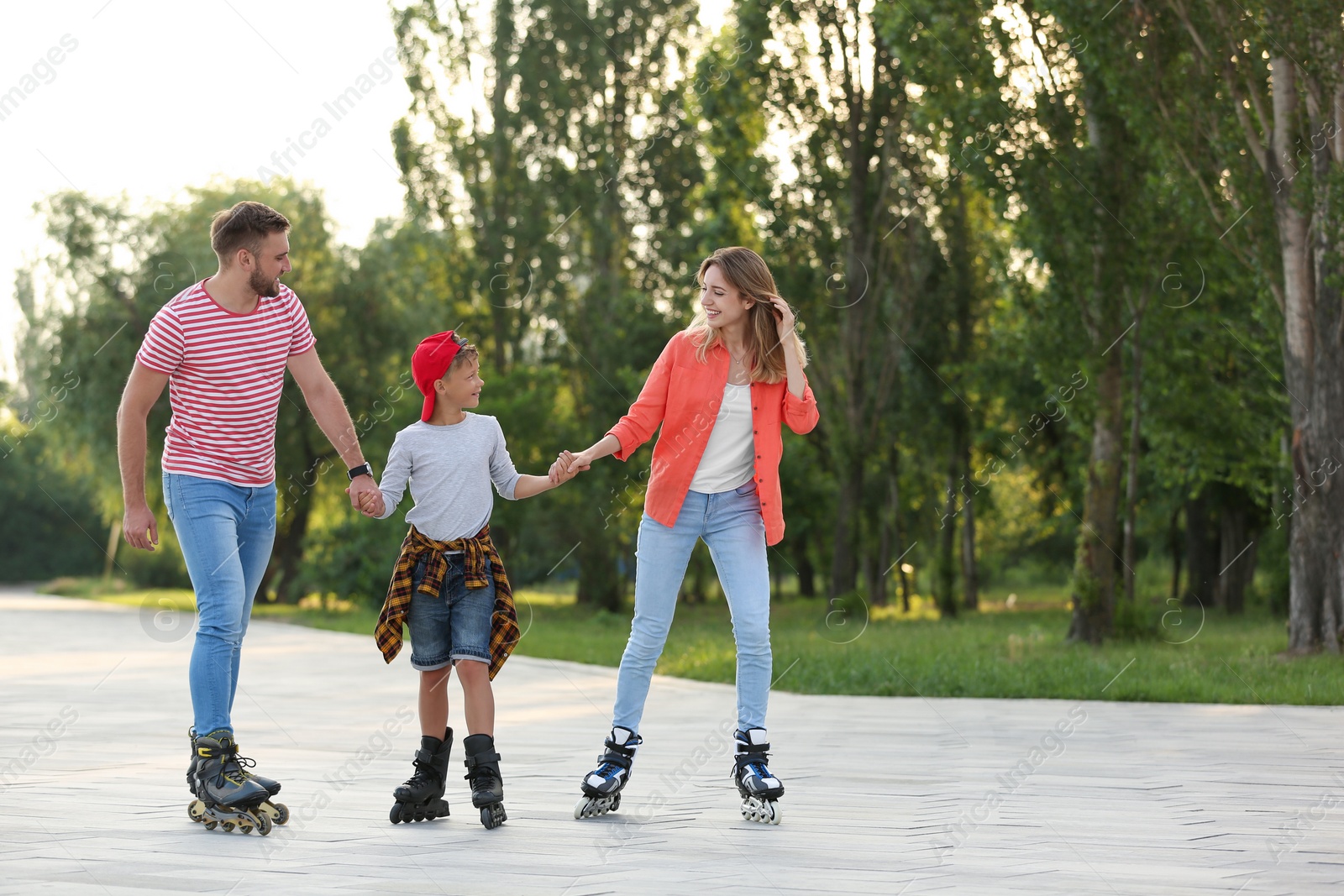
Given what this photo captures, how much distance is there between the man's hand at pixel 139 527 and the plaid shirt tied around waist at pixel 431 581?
85cm

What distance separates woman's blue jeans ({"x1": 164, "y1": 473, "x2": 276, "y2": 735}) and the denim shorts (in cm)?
59

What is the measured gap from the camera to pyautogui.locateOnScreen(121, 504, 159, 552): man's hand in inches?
199

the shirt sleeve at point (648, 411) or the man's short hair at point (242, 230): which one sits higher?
the man's short hair at point (242, 230)

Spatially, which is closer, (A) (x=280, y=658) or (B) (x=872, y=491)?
(A) (x=280, y=658)

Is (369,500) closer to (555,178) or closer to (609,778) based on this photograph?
(609,778)

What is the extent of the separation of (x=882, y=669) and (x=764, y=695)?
22.1ft

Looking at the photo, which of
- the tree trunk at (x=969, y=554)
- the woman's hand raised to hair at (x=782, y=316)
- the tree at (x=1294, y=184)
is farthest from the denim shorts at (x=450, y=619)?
the tree trunk at (x=969, y=554)

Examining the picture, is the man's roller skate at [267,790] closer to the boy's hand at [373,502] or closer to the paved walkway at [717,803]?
the paved walkway at [717,803]

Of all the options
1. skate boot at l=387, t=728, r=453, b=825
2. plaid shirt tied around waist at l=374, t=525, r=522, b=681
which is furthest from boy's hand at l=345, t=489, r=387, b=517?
skate boot at l=387, t=728, r=453, b=825

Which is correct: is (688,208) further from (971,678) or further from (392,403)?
(971,678)

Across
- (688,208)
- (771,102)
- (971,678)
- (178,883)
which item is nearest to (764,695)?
(178,883)

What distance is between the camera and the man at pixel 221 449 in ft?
16.6

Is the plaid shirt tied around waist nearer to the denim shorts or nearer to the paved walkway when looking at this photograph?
the denim shorts

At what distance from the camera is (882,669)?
1198 centimetres
